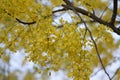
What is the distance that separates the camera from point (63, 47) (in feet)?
9.68

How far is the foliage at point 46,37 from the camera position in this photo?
2922mm

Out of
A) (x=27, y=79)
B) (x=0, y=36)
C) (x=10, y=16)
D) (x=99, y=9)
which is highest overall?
(x=10, y=16)

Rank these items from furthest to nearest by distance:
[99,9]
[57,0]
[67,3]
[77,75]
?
[99,9], [67,3], [57,0], [77,75]

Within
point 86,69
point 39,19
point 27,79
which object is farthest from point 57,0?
point 27,79

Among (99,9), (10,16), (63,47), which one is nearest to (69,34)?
(63,47)

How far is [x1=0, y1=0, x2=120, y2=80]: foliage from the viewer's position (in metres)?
2.92

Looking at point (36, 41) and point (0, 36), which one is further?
point (0, 36)

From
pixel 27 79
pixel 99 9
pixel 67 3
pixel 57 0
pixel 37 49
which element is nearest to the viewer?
pixel 37 49

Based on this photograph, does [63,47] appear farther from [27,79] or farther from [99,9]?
[27,79]

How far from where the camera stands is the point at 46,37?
299 cm

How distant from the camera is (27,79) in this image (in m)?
9.00

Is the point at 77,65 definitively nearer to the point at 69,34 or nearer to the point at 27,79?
the point at 69,34

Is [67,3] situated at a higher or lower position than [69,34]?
lower

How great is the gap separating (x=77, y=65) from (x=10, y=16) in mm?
743
